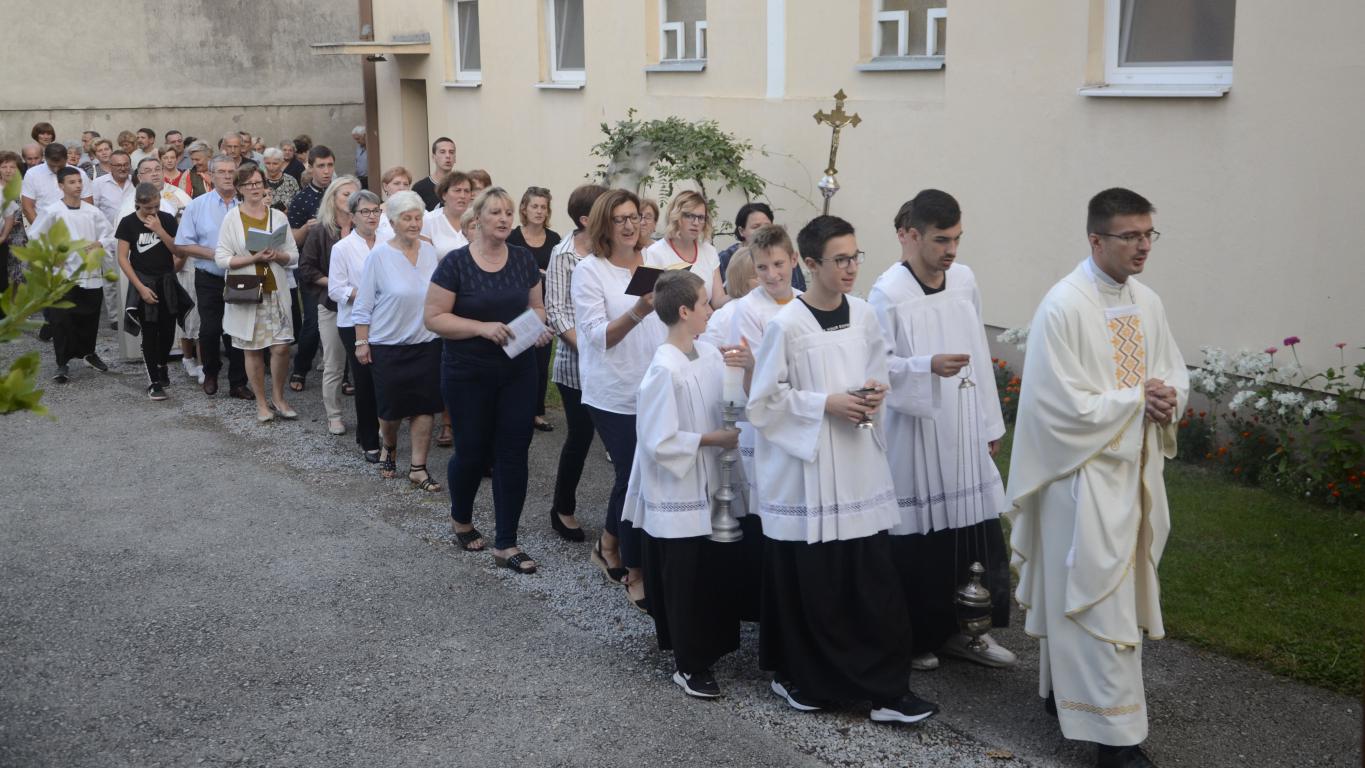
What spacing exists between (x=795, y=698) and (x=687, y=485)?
946 millimetres

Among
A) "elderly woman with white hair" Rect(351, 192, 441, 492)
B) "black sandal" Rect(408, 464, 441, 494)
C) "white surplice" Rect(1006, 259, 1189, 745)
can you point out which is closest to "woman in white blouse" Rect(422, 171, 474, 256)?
"elderly woman with white hair" Rect(351, 192, 441, 492)

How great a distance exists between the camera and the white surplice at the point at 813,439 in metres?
5.29

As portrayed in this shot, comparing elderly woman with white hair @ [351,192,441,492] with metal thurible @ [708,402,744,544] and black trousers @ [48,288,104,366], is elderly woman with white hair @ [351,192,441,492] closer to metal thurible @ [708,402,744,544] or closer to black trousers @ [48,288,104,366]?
metal thurible @ [708,402,744,544]

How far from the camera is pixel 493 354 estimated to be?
23.9 ft

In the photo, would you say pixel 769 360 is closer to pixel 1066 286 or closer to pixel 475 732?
pixel 1066 286

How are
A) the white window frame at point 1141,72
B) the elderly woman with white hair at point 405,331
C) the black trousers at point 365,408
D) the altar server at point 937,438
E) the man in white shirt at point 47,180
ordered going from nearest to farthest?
1. the altar server at point 937,438
2. the white window frame at point 1141,72
3. the elderly woman with white hair at point 405,331
4. the black trousers at point 365,408
5. the man in white shirt at point 47,180

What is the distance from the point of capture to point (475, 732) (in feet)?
17.7

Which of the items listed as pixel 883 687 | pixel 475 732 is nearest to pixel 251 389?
pixel 475 732

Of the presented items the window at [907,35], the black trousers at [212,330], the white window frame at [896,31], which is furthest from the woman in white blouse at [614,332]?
the black trousers at [212,330]

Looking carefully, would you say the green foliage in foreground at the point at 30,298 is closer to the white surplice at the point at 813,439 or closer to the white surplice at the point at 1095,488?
the white surplice at the point at 813,439

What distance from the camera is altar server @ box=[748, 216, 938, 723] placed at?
530 cm

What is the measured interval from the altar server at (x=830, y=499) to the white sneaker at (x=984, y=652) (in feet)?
2.33

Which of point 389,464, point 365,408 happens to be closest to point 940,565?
point 389,464

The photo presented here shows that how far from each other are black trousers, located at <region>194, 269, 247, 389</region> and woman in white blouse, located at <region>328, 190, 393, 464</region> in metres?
2.25
